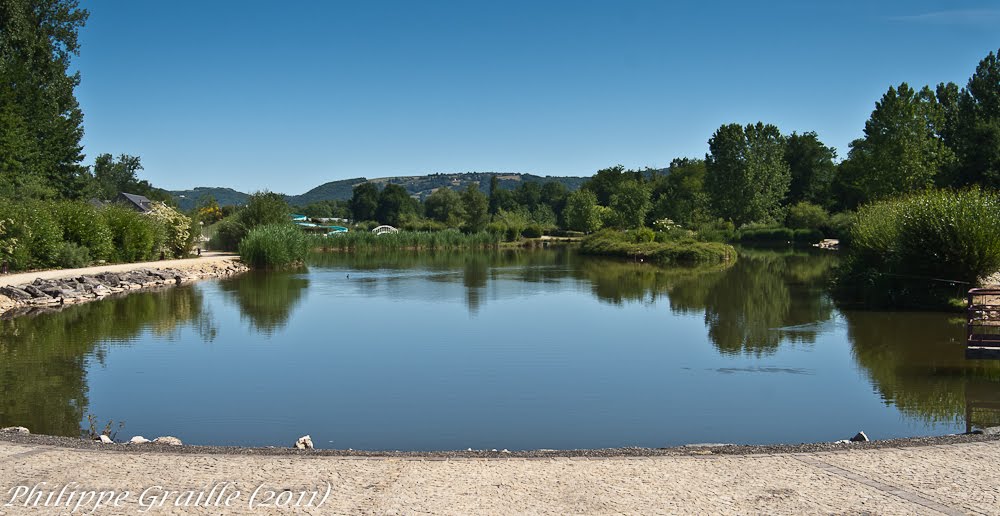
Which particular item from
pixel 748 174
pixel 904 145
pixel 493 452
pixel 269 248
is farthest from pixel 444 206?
pixel 493 452

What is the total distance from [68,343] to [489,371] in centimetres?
800

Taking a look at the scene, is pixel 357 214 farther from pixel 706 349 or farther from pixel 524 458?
pixel 524 458

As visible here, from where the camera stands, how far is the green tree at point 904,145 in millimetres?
44375

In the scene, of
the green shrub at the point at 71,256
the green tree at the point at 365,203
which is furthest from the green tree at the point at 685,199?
the green shrub at the point at 71,256

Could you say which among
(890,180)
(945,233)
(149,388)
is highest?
(890,180)

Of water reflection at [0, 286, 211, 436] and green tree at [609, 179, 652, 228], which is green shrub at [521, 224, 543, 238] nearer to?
A: green tree at [609, 179, 652, 228]

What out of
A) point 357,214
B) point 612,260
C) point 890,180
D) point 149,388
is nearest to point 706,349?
point 149,388

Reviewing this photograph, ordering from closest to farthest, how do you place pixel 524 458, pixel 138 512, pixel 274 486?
pixel 138 512 → pixel 274 486 → pixel 524 458

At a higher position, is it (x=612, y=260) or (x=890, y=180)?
(x=890, y=180)

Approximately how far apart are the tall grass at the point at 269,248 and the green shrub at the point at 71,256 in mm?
8043

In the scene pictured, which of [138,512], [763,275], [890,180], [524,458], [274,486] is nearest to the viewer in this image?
[138,512]

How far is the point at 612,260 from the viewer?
43000mm

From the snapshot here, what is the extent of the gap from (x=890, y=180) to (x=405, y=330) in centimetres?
3970

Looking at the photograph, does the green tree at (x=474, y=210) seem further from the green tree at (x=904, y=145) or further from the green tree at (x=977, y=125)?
the green tree at (x=977, y=125)
